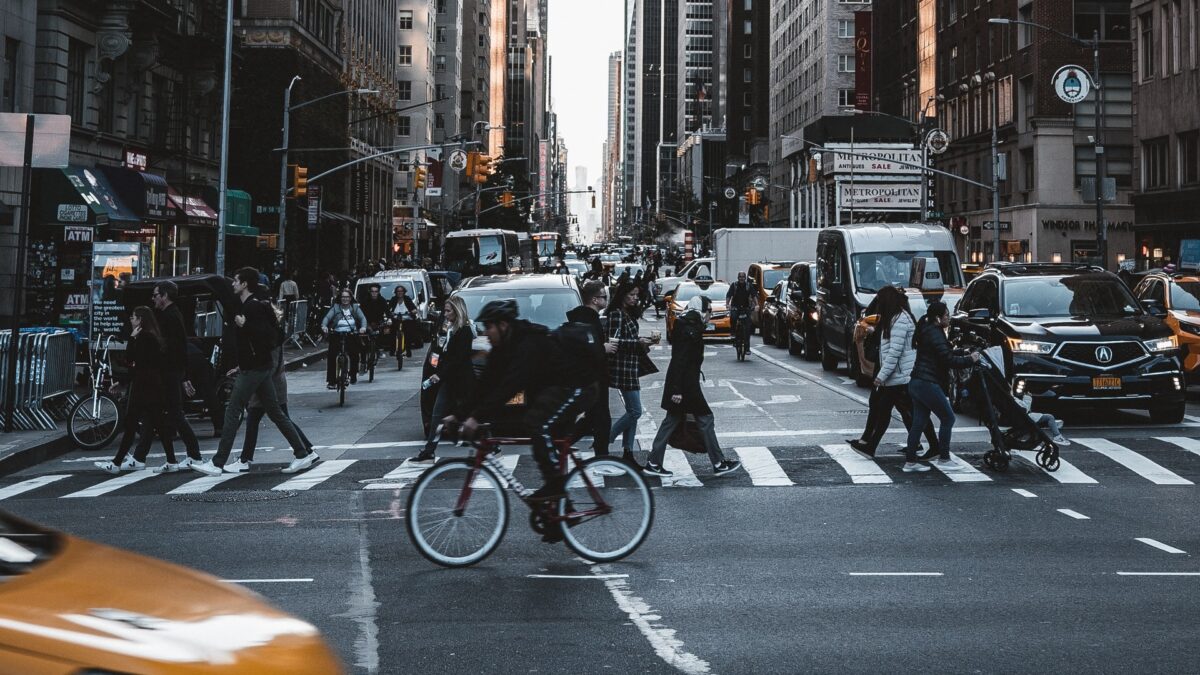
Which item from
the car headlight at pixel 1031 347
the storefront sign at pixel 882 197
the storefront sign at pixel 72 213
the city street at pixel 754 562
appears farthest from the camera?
the storefront sign at pixel 882 197

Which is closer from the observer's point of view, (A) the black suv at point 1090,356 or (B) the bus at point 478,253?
(A) the black suv at point 1090,356

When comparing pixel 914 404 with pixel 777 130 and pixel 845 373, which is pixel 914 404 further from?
pixel 777 130

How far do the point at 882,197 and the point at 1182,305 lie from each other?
71.5m

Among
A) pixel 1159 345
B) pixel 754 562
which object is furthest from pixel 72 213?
pixel 754 562

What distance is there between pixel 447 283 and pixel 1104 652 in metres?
41.0

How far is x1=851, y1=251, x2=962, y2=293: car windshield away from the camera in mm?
26344

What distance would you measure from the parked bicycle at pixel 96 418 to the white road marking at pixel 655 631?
10.4 m

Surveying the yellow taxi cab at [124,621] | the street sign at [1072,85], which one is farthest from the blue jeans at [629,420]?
the street sign at [1072,85]

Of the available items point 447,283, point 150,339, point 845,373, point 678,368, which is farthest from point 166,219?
point 678,368

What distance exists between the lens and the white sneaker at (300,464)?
15.0 metres

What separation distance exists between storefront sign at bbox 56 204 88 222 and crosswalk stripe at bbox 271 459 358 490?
18.8 metres

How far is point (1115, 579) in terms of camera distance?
873cm

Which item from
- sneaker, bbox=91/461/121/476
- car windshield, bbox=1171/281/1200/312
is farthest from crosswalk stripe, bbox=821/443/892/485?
car windshield, bbox=1171/281/1200/312

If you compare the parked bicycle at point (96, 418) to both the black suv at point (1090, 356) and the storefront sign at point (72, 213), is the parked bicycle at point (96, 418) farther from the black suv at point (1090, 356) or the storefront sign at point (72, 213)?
the storefront sign at point (72, 213)
